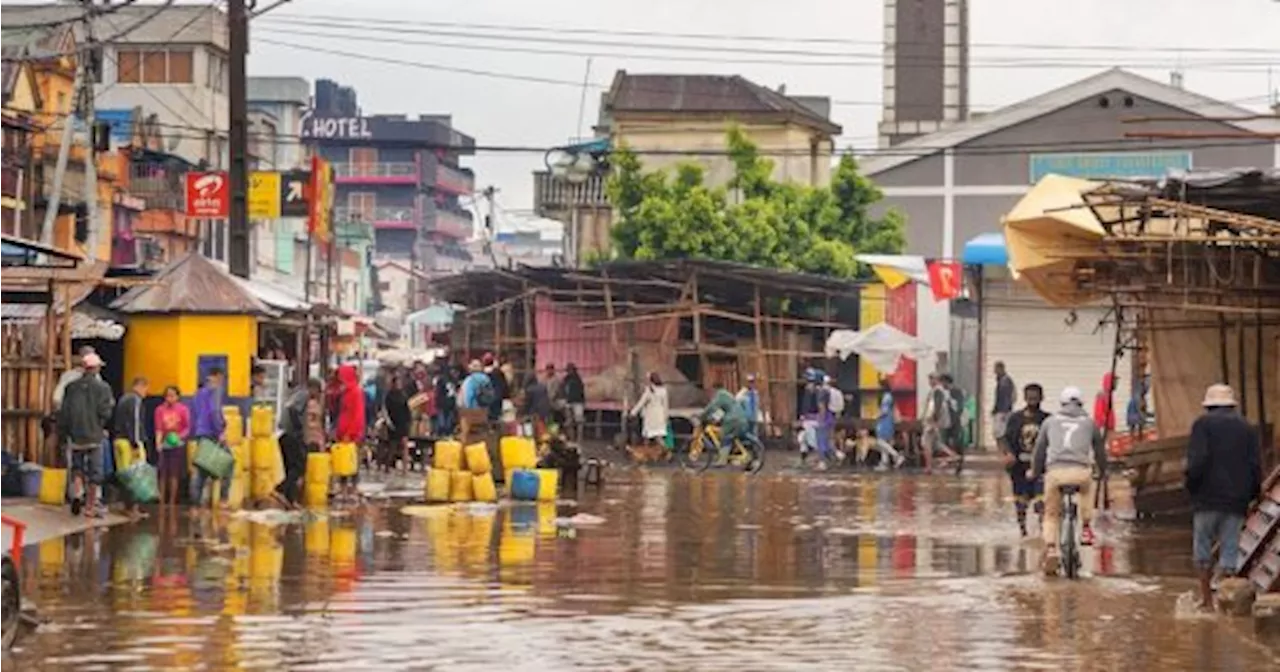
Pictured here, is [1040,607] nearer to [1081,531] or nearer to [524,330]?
[1081,531]

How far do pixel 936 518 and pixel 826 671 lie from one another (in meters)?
15.6

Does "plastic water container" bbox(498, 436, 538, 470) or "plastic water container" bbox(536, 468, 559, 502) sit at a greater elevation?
"plastic water container" bbox(498, 436, 538, 470)

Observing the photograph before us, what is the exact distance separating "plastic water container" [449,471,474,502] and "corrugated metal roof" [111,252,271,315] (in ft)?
11.5

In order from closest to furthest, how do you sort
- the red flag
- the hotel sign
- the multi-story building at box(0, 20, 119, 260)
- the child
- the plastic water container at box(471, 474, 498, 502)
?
the child, the plastic water container at box(471, 474, 498, 502), the red flag, the multi-story building at box(0, 20, 119, 260), the hotel sign

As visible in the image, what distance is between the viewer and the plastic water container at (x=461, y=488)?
1179 inches

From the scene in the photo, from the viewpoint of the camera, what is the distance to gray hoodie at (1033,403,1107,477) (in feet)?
67.9

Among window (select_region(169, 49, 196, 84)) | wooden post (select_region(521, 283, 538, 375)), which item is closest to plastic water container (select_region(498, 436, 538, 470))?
wooden post (select_region(521, 283, 538, 375))

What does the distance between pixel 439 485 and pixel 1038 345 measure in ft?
86.0

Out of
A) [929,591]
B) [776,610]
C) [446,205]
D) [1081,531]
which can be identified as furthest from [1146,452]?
[446,205]

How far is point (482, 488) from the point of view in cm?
2981

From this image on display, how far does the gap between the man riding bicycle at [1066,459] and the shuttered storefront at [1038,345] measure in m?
32.7

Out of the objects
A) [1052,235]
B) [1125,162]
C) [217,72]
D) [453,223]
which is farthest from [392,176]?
[1052,235]

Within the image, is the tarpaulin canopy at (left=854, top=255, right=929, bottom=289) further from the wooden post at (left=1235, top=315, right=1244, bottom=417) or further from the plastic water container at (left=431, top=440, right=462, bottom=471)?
the wooden post at (left=1235, top=315, right=1244, bottom=417)

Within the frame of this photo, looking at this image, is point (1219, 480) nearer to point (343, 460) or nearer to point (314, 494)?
point (314, 494)
